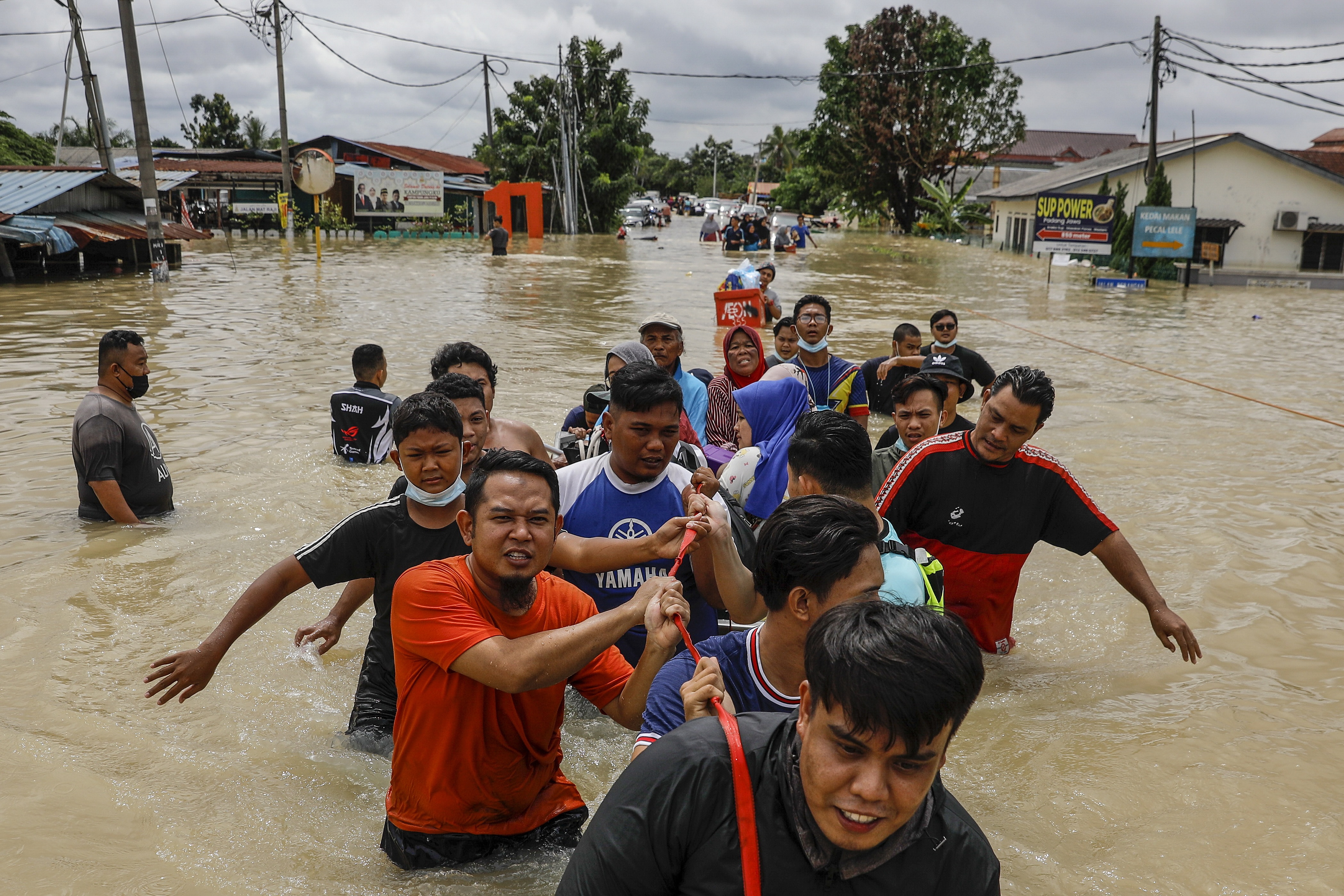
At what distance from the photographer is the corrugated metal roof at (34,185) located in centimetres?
2308

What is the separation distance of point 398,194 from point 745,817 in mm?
46989

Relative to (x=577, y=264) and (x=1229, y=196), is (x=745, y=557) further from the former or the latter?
(x=1229, y=196)

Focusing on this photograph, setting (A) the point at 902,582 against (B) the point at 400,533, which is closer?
(A) the point at 902,582

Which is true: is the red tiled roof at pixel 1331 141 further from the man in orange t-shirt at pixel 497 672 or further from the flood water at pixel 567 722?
the man in orange t-shirt at pixel 497 672

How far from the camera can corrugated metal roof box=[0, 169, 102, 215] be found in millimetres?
23078

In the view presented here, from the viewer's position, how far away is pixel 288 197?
3997cm

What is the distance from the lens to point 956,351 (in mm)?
8984

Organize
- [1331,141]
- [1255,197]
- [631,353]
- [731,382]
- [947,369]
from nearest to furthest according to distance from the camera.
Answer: [631,353]
[947,369]
[731,382]
[1255,197]
[1331,141]

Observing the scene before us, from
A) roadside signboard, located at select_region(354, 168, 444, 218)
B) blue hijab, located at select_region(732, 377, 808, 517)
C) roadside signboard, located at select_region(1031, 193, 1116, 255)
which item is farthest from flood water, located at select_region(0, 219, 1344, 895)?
roadside signboard, located at select_region(354, 168, 444, 218)

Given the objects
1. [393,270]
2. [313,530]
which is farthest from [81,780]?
[393,270]

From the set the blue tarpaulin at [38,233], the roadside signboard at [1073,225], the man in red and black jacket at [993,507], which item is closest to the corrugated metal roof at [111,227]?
the blue tarpaulin at [38,233]

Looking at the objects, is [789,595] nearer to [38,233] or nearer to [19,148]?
[38,233]

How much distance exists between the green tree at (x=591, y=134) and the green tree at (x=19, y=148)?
21.2 metres

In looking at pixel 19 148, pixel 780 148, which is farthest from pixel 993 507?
pixel 780 148
